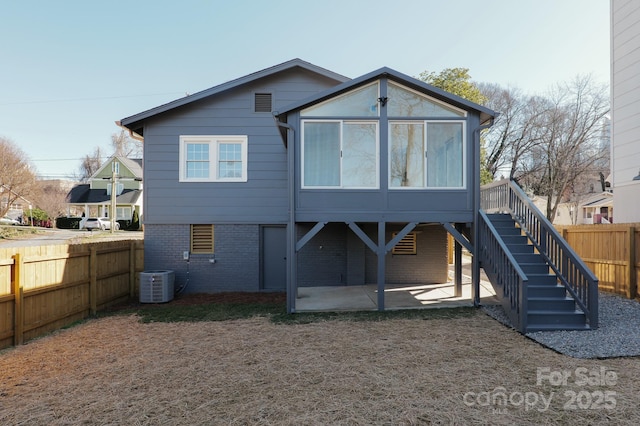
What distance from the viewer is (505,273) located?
606 centimetres

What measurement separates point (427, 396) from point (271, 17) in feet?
46.3

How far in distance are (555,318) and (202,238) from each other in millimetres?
7975

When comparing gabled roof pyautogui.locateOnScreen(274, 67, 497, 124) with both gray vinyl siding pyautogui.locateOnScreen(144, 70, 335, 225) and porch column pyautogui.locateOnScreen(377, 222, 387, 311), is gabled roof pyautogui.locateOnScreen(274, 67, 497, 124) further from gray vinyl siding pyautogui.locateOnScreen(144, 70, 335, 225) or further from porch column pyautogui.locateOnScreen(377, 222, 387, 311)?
porch column pyautogui.locateOnScreen(377, 222, 387, 311)

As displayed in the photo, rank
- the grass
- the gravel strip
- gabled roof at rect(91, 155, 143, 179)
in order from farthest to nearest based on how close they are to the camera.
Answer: gabled roof at rect(91, 155, 143, 179) < the grass < the gravel strip

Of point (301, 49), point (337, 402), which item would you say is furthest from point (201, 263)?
point (301, 49)

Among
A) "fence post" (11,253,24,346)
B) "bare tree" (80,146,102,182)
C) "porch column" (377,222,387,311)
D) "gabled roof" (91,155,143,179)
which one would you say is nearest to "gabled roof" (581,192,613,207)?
"porch column" (377,222,387,311)

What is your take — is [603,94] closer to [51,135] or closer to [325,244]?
[325,244]

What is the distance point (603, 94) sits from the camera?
891 inches

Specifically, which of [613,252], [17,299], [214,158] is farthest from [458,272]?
[17,299]

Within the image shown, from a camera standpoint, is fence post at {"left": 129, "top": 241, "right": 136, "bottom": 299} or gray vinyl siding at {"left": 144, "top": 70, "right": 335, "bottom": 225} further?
gray vinyl siding at {"left": 144, "top": 70, "right": 335, "bottom": 225}

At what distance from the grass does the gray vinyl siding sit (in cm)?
252

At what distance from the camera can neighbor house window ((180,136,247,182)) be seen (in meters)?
9.05

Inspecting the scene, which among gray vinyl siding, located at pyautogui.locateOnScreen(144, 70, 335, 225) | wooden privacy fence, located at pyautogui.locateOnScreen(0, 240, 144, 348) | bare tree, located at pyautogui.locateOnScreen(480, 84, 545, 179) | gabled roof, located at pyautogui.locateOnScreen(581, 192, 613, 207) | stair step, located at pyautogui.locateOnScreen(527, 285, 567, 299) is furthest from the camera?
gabled roof, located at pyautogui.locateOnScreen(581, 192, 613, 207)

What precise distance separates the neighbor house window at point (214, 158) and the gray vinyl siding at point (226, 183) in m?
0.14
